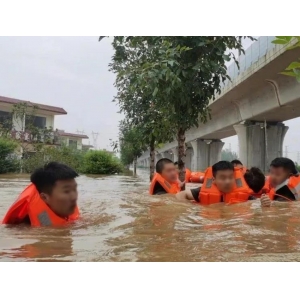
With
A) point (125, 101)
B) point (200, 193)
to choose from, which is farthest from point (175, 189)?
point (125, 101)

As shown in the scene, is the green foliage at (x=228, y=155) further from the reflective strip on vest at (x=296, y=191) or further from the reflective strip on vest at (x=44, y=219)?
the reflective strip on vest at (x=44, y=219)

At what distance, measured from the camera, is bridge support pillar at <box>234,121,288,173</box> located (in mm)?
4934

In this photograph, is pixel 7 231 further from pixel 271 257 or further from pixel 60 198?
pixel 271 257

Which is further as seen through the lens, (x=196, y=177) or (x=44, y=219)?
(x=196, y=177)

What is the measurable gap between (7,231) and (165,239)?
102 centimetres

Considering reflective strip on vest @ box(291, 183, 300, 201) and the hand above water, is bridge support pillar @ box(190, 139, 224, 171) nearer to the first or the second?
reflective strip on vest @ box(291, 183, 300, 201)

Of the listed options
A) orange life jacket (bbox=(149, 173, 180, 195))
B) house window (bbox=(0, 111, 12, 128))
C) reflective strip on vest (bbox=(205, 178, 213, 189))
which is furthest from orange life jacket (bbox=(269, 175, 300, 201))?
house window (bbox=(0, 111, 12, 128))

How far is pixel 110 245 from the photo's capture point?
8.09ft

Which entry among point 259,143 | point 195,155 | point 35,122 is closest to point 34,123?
point 35,122

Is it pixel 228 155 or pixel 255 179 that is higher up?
pixel 228 155

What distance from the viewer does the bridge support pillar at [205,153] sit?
476 centimetres

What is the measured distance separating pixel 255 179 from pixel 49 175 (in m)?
2.60

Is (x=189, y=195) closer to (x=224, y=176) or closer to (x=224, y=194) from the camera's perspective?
(x=224, y=194)

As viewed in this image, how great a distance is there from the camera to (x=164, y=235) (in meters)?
2.74
